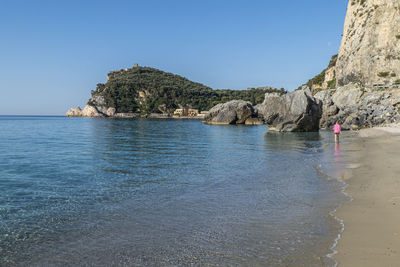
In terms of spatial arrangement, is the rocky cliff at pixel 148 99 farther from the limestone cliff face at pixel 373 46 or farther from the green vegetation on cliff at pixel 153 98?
the limestone cliff face at pixel 373 46

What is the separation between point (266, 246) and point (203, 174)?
799 centimetres

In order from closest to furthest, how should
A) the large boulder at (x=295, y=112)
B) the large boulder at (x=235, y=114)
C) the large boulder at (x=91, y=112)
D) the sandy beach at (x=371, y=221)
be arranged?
the sandy beach at (x=371, y=221), the large boulder at (x=295, y=112), the large boulder at (x=235, y=114), the large boulder at (x=91, y=112)

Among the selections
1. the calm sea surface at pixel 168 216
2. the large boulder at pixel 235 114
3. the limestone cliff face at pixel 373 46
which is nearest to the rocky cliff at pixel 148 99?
the large boulder at pixel 235 114

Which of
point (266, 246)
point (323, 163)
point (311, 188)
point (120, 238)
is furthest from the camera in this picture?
point (323, 163)

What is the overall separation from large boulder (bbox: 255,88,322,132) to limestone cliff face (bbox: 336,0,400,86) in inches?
978

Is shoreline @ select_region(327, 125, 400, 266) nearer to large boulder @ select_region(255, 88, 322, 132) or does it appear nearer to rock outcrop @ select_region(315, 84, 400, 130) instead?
large boulder @ select_region(255, 88, 322, 132)

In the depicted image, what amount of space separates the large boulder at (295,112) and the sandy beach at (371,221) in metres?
34.4

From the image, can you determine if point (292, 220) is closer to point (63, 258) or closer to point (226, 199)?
point (226, 199)

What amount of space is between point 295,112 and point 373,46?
112 ft

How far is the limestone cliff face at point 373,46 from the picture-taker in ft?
204

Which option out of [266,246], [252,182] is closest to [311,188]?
[252,182]

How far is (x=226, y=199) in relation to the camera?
30.6ft

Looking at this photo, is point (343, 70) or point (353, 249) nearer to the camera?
point (353, 249)

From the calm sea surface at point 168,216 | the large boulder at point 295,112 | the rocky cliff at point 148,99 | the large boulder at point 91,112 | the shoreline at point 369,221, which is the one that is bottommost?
the calm sea surface at point 168,216
